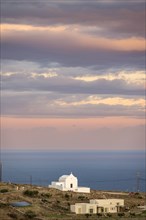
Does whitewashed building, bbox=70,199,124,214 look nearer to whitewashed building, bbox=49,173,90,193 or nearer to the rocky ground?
the rocky ground

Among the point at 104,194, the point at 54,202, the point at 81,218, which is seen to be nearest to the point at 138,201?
the point at 104,194

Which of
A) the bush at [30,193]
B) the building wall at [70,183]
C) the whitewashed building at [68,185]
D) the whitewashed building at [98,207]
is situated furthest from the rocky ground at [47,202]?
the building wall at [70,183]

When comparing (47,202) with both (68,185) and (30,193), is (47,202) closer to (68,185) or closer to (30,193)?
(30,193)

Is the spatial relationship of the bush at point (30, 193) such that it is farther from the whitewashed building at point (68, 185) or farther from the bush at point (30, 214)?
the whitewashed building at point (68, 185)

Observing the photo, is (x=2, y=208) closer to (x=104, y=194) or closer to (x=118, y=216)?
(x=118, y=216)

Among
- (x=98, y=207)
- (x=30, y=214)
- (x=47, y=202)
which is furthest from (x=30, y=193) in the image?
(x=30, y=214)
